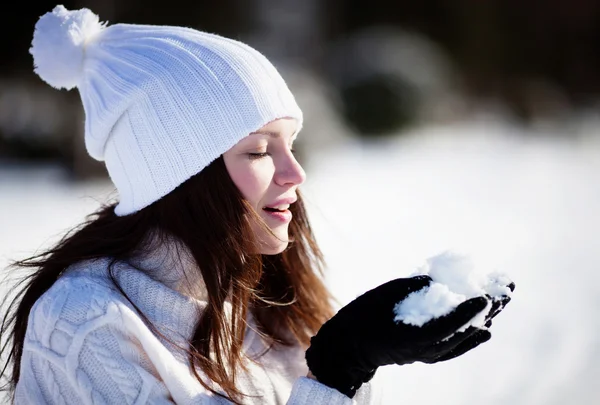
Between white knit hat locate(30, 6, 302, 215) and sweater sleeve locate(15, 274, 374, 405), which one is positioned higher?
white knit hat locate(30, 6, 302, 215)

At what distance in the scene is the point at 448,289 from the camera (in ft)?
5.78

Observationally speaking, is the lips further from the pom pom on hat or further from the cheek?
the pom pom on hat

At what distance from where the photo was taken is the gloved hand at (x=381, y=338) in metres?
1.68

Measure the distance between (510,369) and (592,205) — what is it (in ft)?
12.3

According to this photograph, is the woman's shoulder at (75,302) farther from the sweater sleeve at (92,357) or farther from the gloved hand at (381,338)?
the gloved hand at (381,338)

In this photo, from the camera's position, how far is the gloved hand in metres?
1.68

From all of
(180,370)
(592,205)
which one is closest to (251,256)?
(180,370)

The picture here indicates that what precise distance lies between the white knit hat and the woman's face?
0.04 meters

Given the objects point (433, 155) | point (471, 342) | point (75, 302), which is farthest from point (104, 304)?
point (433, 155)

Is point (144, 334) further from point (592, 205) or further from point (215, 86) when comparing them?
point (592, 205)

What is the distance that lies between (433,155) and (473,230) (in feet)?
13.0

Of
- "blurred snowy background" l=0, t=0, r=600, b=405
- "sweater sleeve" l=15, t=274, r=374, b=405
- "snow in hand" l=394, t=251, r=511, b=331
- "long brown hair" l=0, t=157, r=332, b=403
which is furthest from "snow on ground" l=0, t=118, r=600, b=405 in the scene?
"sweater sleeve" l=15, t=274, r=374, b=405

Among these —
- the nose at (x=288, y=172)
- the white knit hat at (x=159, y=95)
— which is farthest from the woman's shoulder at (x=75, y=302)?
the nose at (x=288, y=172)

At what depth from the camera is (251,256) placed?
6.57 feet
